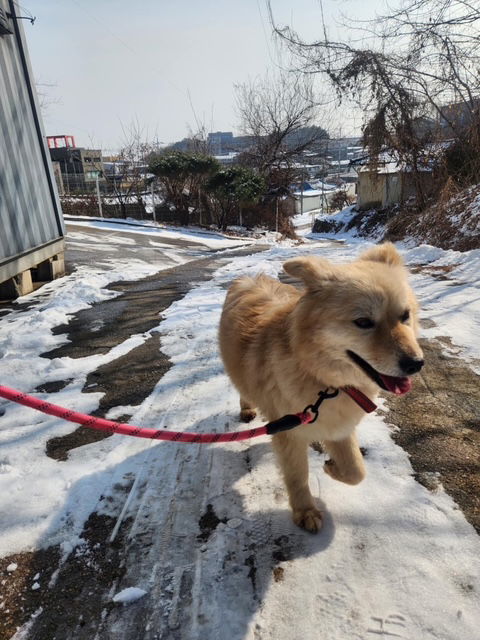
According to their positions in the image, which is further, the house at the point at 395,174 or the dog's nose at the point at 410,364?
the house at the point at 395,174

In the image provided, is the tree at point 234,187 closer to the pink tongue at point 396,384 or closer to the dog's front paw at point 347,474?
the dog's front paw at point 347,474

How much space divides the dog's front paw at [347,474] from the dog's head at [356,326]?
0.50 meters

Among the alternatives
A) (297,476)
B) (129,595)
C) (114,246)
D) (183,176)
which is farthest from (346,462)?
(183,176)

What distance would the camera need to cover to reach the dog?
1.90 metres

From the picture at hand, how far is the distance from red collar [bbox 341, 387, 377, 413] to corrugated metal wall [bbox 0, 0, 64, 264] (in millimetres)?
5901

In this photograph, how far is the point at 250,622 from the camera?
162 cm

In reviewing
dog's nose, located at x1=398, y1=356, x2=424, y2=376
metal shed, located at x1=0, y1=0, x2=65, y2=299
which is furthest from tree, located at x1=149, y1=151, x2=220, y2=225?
dog's nose, located at x1=398, y1=356, x2=424, y2=376

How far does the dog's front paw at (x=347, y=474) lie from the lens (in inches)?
85.0

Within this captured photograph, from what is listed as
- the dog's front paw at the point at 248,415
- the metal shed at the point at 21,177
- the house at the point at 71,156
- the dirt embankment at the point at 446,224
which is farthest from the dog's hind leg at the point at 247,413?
the house at the point at 71,156

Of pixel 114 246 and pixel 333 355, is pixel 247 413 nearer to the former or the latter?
pixel 333 355

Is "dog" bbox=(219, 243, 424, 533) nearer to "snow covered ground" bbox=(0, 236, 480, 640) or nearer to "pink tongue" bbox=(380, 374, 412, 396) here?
"pink tongue" bbox=(380, 374, 412, 396)

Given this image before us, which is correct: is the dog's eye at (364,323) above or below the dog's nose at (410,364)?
above

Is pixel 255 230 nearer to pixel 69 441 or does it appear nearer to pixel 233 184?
pixel 233 184

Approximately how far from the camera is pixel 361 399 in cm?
204
